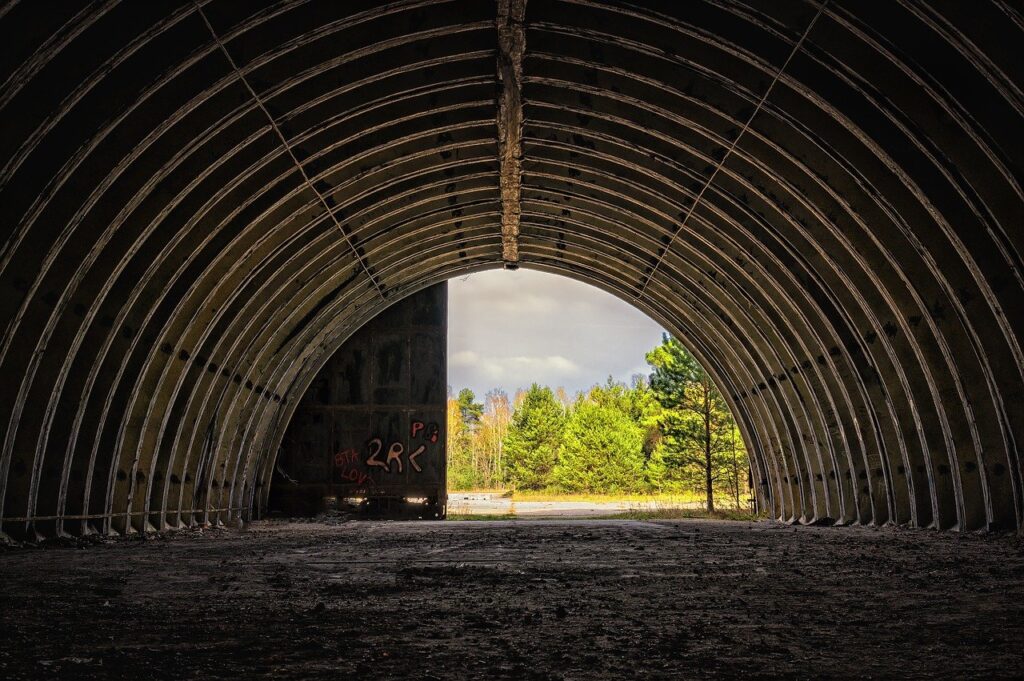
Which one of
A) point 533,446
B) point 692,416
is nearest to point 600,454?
point 533,446

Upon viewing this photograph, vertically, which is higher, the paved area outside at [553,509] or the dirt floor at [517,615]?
the dirt floor at [517,615]

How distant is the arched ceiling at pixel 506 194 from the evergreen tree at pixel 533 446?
55.0 m

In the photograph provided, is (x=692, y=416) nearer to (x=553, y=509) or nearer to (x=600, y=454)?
(x=553, y=509)

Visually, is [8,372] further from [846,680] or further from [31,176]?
[846,680]

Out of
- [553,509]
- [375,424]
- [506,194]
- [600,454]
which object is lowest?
[553,509]

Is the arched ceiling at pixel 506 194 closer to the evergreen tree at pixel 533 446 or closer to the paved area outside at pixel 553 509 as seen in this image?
the paved area outside at pixel 553 509

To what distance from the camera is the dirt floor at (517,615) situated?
11.8 feet

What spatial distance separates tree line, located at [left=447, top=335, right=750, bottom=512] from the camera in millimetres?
40094

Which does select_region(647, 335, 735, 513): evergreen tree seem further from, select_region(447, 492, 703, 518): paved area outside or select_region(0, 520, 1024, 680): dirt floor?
select_region(0, 520, 1024, 680): dirt floor

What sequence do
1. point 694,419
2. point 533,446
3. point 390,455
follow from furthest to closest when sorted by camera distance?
point 533,446, point 694,419, point 390,455

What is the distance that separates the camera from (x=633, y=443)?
2613 inches

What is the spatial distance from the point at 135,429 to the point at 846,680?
480 inches

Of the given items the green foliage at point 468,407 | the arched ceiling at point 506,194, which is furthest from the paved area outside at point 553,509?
the green foliage at point 468,407

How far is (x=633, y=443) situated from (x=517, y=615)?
205 ft
